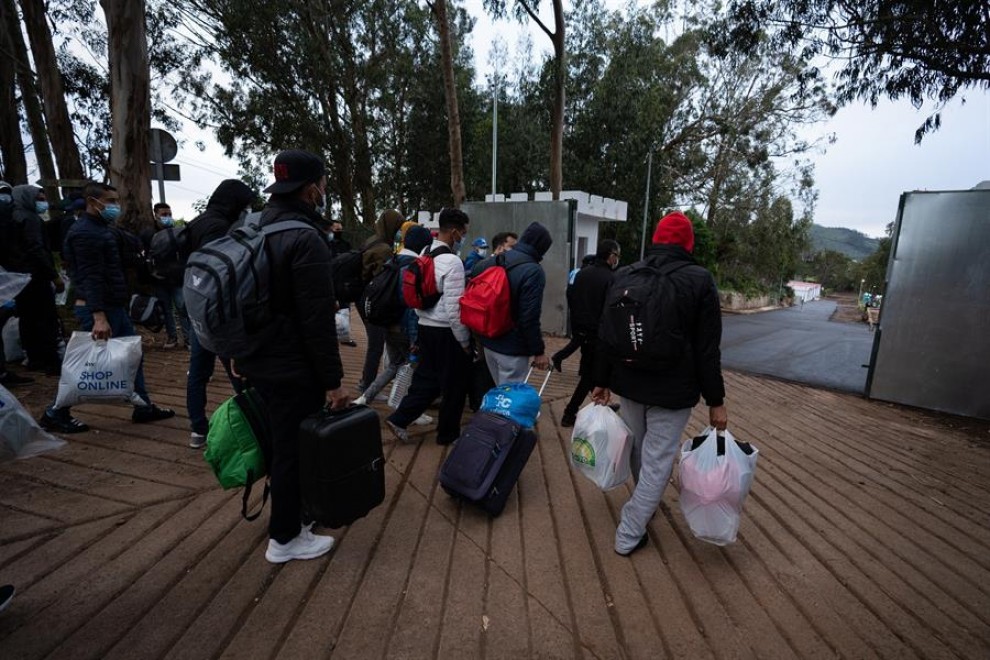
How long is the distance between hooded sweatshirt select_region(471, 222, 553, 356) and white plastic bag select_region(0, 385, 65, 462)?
2374 mm

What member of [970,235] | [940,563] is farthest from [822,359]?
[940,563]

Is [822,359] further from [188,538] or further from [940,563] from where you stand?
[188,538]

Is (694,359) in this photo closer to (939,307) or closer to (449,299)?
(449,299)

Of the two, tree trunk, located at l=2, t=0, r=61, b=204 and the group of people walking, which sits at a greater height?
tree trunk, located at l=2, t=0, r=61, b=204

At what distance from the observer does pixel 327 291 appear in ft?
6.69

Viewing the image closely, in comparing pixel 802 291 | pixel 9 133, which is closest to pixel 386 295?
pixel 9 133

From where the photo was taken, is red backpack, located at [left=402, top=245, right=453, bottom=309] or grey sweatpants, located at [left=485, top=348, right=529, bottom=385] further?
grey sweatpants, located at [left=485, top=348, right=529, bottom=385]

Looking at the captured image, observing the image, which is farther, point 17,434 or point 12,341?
point 12,341

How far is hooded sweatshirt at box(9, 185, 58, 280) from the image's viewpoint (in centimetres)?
449

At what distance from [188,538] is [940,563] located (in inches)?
154

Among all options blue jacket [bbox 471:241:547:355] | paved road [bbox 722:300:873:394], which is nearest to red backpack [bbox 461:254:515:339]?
blue jacket [bbox 471:241:547:355]

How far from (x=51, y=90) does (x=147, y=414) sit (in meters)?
10.4

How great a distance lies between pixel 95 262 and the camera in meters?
3.67

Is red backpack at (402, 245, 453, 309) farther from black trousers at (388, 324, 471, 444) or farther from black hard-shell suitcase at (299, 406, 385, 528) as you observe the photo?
black hard-shell suitcase at (299, 406, 385, 528)
